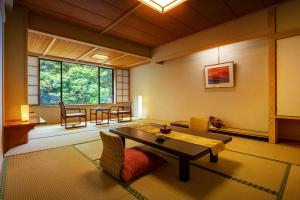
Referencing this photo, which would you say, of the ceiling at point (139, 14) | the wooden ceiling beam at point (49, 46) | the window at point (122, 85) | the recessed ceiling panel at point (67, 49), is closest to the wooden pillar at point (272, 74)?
the ceiling at point (139, 14)

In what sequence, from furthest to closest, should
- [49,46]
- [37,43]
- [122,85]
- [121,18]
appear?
[122,85]
[49,46]
[37,43]
[121,18]

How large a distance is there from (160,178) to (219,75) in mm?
3439

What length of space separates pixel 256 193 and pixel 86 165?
2.09m

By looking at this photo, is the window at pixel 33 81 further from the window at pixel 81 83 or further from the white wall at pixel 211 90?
the white wall at pixel 211 90

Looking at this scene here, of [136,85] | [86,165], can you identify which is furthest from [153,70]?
[86,165]

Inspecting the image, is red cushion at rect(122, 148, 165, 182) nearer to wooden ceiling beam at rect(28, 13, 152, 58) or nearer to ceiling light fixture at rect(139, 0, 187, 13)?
ceiling light fixture at rect(139, 0, 187, 13)

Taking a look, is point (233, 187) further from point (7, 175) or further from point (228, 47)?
point (228, 47)

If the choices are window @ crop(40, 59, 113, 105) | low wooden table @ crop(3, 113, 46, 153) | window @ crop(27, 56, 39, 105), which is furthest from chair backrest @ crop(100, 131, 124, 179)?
window @ crop(40, 59, 113, 105)

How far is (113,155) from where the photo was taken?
191 cm

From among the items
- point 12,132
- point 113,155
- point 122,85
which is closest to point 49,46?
point 12,132

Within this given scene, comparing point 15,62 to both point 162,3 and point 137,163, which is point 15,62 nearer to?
point 162,3

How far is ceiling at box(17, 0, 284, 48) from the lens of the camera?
301 centimetres

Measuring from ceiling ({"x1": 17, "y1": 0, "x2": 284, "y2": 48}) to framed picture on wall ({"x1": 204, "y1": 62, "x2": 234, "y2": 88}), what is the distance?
3.59 ft

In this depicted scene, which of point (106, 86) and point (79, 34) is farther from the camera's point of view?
point (106, 86)
